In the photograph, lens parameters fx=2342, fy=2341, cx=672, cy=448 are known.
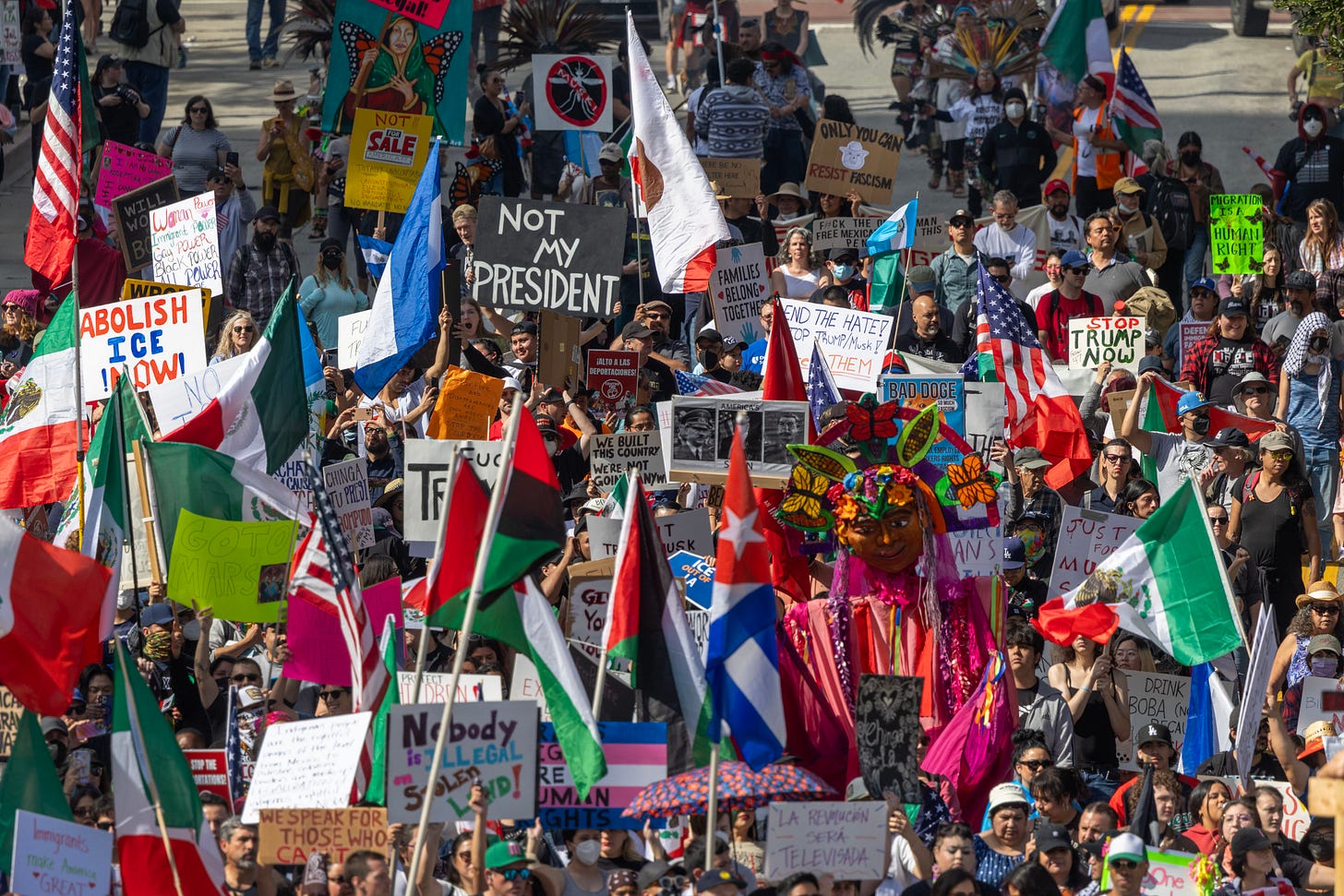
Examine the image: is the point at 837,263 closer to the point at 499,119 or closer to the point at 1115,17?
the point at 499,119

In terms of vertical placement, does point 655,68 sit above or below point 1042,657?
above

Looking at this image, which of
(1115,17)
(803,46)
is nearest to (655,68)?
(803,46)

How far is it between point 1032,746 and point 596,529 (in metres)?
2.72

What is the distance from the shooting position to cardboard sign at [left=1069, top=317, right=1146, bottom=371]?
15.0m

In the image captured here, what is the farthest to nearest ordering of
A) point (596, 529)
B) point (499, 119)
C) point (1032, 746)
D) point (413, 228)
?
point (499, 119) < point (413, 228) < point (596, 529) < point (1032, 746)

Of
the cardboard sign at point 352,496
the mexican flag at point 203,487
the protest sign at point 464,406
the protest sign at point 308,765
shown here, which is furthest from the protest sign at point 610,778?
the protest sign at point 464,406

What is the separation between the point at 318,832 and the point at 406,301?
6.18 m

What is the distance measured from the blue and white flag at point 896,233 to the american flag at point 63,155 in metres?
5.83

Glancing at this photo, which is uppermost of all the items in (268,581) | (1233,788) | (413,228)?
(413,228)

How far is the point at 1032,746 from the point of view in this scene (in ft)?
32.4

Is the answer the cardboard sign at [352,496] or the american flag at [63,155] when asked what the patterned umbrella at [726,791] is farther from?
the american flag at [63,155]

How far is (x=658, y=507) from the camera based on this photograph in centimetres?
1255

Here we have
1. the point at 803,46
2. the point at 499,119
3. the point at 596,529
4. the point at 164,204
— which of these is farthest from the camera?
the point at 803,46

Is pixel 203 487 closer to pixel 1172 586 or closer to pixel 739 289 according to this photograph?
pixel 1172 586
